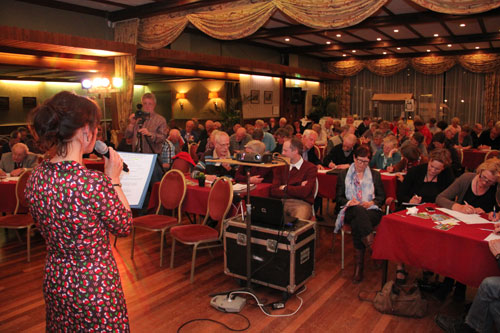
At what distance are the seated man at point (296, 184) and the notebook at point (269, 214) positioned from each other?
2.26ft

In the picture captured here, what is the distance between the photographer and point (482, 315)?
2814mm

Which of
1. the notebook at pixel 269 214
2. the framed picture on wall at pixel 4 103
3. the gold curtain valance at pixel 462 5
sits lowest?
the notebook at pixel 269 214

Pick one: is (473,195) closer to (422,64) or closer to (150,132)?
(150,132)

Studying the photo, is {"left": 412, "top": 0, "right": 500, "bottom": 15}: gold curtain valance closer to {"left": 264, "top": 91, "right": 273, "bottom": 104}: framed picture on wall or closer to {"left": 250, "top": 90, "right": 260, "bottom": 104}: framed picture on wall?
{"left": 250, "top": 90, "right": 260, "bottom": 104}: framed picture on wall

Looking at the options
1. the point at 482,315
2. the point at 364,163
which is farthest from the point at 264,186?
the point at 482,315

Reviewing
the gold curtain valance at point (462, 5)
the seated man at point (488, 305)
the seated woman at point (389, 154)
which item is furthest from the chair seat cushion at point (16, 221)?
the gold curtain valance at point (462, 5)

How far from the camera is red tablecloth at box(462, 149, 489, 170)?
9.03 meters

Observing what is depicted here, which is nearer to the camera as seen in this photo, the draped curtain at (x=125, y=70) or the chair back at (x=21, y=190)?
the chair back at (x=21, y=190)

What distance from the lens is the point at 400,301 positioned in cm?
350

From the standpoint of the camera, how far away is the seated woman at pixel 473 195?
360 cm

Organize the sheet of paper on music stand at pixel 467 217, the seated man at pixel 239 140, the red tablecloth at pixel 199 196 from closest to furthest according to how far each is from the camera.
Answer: the sheet of paper on music stand at pixel 467 217, the red tablecloth at pixel 199 196, the seated man at pixel 239 140

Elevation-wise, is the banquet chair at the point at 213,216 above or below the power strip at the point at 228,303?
above

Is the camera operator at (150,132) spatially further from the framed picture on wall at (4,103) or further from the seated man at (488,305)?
the framed picture on wall at (4,103)

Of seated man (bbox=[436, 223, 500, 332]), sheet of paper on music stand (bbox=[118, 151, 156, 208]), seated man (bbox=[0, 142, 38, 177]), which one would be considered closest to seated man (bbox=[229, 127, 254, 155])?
seated man (bbox=[0, 142, 38, 177])
